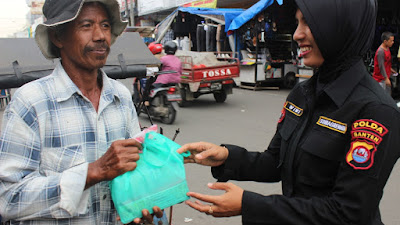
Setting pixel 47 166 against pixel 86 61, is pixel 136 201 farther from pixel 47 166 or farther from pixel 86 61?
pixel 86 61

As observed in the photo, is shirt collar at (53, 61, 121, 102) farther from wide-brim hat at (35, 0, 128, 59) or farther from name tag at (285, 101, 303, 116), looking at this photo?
name tag at (285, 101, 303, 116)

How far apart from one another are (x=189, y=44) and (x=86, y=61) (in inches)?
581

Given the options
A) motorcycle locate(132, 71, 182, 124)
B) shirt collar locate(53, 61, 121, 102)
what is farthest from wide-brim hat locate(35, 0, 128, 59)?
motorcycle locate(132, 71, 182, 124)

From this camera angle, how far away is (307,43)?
142 cm

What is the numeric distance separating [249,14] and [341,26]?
10.5 meters

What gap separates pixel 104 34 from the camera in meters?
1.56

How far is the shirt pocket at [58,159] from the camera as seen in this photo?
1.38 metres

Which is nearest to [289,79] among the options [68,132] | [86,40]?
[86,40]

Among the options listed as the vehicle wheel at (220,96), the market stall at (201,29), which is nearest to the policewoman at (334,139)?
the vehicle wheel at (220,96)

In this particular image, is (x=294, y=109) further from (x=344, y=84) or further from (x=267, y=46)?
(x=267, y=46)

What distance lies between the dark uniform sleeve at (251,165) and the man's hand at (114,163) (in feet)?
1.86

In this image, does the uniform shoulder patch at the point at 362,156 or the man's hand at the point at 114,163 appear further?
the man's hand at the point at 114,163

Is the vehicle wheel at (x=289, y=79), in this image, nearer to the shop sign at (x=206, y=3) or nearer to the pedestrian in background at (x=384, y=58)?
the pedestrian in background at (x=384, y=58)

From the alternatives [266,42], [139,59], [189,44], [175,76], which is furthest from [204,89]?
[189,44]
